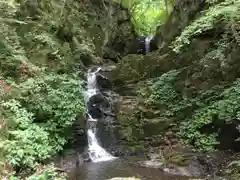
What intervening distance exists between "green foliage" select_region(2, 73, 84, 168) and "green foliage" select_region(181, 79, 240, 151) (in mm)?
3833

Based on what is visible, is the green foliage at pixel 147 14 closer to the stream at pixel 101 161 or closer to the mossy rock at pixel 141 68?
the mossy rock at pixel 141 68

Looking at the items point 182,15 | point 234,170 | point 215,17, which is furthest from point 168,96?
point 234,170

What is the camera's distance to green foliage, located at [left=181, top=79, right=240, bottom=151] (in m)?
10.0

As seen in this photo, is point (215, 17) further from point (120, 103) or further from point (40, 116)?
point (40, 116)

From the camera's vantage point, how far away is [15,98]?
30.1 ft

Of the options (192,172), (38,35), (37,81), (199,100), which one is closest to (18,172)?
(37,81)

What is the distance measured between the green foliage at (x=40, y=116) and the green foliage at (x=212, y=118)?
3.83 m

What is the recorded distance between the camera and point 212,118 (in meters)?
10.6

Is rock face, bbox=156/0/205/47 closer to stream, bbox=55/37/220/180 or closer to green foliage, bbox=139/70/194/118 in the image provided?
green foliage, bbox=139/70/194/118

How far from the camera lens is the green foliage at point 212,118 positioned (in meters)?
10.0

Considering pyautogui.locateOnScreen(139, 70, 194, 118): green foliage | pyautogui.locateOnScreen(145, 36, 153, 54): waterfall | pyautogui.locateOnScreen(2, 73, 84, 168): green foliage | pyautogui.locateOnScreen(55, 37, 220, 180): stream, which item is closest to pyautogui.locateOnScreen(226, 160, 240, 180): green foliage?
pyautogui.locateOnScreen(55, 37, 220, 180): stream

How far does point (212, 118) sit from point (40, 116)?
556cm

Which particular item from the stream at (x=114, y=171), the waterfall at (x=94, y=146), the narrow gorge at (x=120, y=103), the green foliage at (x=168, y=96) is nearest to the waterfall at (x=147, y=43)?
the narrow gorge at (x=120, y=103)

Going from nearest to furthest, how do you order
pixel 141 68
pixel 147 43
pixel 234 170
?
pixel 234 170
pixel 141 68
pixel 147 43
